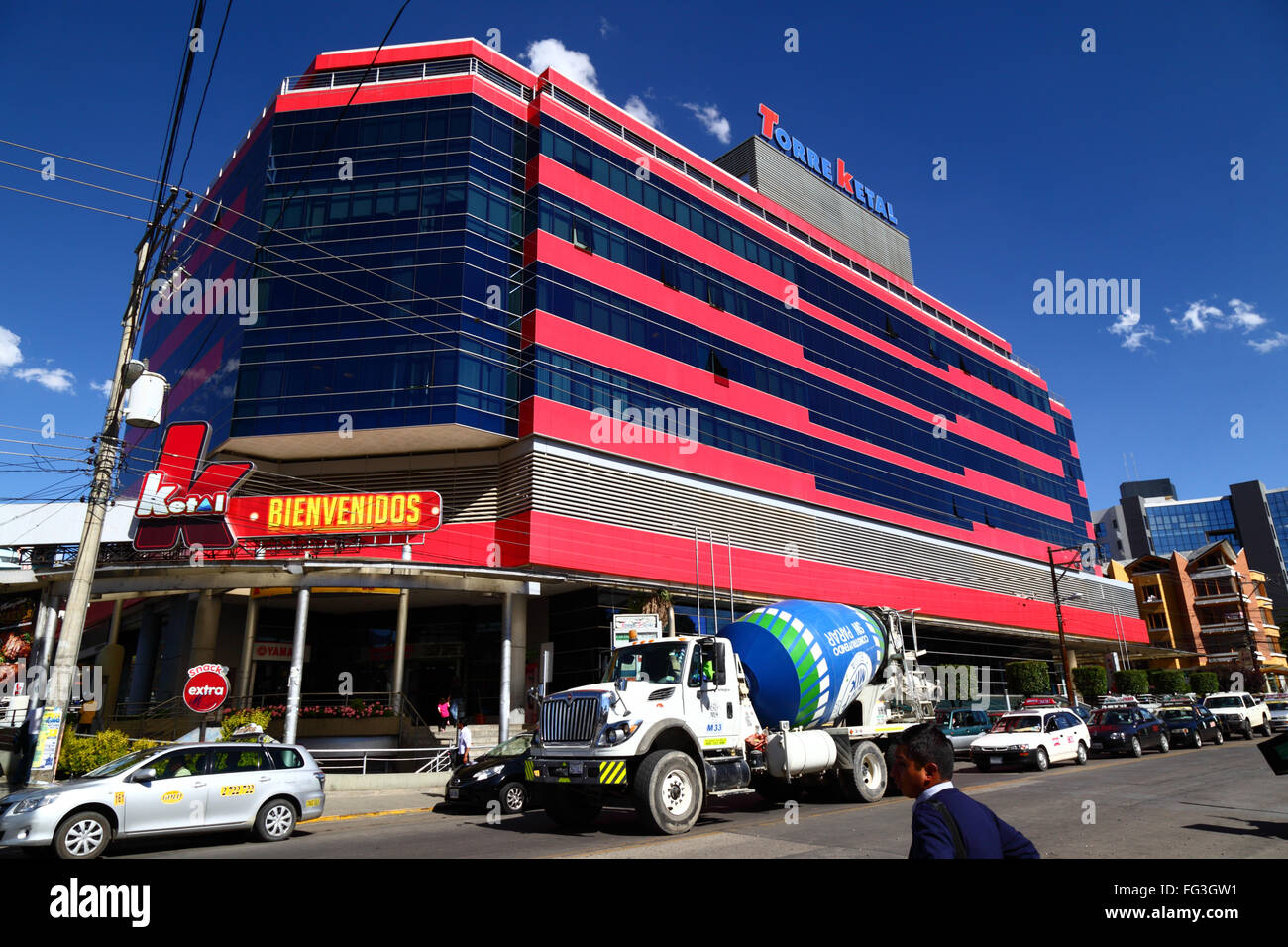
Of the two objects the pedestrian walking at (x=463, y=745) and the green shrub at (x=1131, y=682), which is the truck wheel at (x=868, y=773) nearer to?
the pedestrian walking at (x=463, y=745)

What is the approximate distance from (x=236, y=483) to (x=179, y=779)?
1771 centimetres

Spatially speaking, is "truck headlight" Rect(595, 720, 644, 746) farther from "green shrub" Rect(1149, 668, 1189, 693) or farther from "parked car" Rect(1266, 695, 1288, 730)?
"green shrub" Rect(1149, 668, 1189, 693)

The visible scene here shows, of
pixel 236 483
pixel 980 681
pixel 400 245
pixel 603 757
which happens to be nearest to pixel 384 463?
pixel 236 483

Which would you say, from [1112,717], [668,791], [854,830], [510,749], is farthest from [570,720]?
[1112,717]

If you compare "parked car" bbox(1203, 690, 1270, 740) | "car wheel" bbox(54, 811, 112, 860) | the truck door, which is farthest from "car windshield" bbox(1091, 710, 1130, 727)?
Answer: "car wheel" bbox(54, 811, 112, 860)

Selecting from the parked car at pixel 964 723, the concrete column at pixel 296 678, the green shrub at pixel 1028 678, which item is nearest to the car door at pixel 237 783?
the concrete column at pixel 296 678

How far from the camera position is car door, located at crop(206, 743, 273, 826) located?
38.7ft

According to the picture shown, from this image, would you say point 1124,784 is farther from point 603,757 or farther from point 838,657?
point 603,757

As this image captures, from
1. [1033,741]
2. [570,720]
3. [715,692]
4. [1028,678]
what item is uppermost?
[1028,678]

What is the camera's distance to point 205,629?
86.2 feet

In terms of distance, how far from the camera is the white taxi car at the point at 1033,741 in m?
21.2

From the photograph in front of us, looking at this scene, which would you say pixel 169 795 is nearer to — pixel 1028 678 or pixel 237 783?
pixel 237 783

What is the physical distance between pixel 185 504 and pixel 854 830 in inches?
947

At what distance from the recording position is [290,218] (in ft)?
102
